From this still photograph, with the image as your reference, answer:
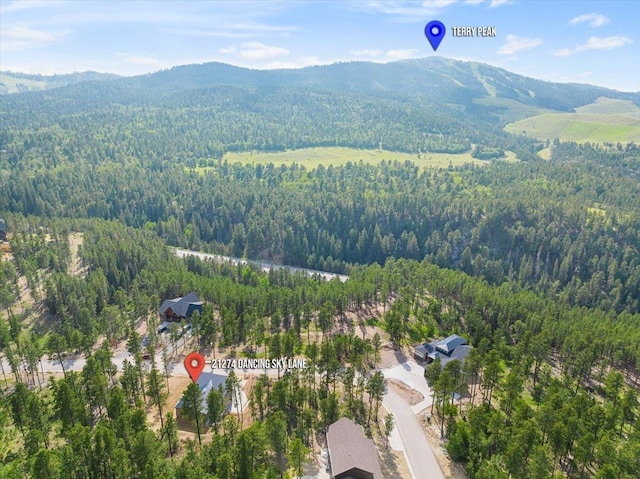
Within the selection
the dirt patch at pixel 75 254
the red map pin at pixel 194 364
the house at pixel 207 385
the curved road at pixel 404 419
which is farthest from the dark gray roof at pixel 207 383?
the dirt patch at pixel 75 254

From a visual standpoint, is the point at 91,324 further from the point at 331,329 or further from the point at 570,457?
the point at 570,457

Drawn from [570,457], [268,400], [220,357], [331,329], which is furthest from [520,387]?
[220,357]

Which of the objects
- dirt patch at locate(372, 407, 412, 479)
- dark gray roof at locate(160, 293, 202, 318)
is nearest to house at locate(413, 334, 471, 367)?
dirt patch at locate(372, 407, 412, 479)

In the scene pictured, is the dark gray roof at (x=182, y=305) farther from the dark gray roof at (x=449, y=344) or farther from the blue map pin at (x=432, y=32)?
the blue map pin at (x=432, y=32)

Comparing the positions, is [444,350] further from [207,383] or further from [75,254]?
[75,254]

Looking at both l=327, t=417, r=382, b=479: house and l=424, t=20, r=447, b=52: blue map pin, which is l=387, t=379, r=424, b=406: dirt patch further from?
l=424, t=20, r=447, b=52: blue map pin
